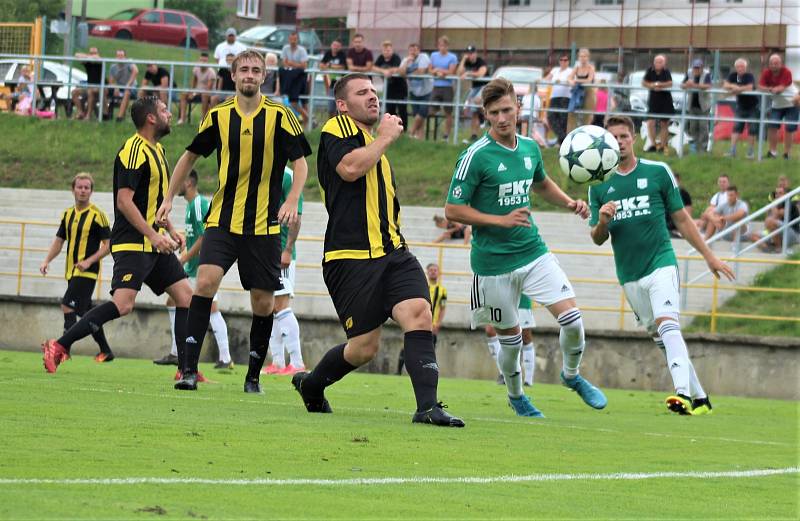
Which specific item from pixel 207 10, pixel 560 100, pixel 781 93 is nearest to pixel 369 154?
pixel 781 93

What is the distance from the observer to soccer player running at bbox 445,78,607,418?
9.80 meters

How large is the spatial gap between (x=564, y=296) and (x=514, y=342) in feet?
1.66

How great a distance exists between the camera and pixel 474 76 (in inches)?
1120

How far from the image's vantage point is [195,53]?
183 ft

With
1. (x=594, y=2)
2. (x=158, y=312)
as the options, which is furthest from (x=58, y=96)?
(x=594, y=2)

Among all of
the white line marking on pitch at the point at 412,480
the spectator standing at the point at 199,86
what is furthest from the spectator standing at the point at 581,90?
the white line marking on pitch at the point at 412,480

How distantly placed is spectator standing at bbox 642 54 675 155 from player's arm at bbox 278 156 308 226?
1783 cm

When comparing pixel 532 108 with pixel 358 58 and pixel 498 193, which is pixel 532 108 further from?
pixel 498 193

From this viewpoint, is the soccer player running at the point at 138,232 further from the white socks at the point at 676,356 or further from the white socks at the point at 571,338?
the white socks at the point at 676,356

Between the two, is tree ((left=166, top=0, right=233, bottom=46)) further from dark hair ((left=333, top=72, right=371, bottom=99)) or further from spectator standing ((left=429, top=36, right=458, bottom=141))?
dark hair ((left=333, top=72, right=371, bottom=99))

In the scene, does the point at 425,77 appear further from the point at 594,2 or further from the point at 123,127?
the point at 594,2

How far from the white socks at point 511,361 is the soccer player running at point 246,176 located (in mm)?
1748

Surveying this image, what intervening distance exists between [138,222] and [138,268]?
69cm

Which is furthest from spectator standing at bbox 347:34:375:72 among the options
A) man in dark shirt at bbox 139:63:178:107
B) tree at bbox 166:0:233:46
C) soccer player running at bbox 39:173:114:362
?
tree at bbox 166:0:233:46
